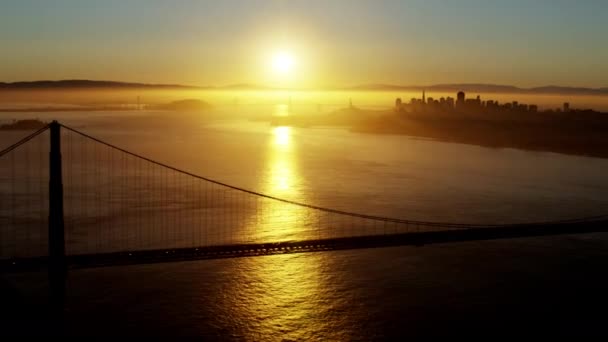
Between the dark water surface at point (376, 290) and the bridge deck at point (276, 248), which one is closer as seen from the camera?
the bridge deck at point (276, 248)

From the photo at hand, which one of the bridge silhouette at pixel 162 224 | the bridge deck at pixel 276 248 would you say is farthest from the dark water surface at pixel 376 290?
the bridge deck at pixel 276 248

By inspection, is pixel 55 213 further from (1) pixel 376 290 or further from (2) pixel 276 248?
(1) pixel 376 290

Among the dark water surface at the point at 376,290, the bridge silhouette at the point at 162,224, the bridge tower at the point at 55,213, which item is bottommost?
the dark water surface at the point at 376,290

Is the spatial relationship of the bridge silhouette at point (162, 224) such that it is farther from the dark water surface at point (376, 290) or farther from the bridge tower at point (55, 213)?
the dark water surface at point (376, 290)

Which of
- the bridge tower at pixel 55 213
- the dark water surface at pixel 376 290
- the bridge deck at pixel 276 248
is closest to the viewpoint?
the bridge tower at pixel 55 213

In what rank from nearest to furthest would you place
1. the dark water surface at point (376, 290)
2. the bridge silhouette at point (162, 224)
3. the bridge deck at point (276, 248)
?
the bridge deck at point (276, 248) < the bridge silhouette at point (162, 224) < the dark water surface at point (376, 290)

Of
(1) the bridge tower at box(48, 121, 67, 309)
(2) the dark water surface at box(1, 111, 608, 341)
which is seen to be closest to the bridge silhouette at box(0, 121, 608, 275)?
(1) the bridge tower at box(48, 121, 67, 309)

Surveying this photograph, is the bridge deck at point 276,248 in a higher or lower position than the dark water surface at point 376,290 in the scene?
higher

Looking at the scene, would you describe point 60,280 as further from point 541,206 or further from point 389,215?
point 541,206
